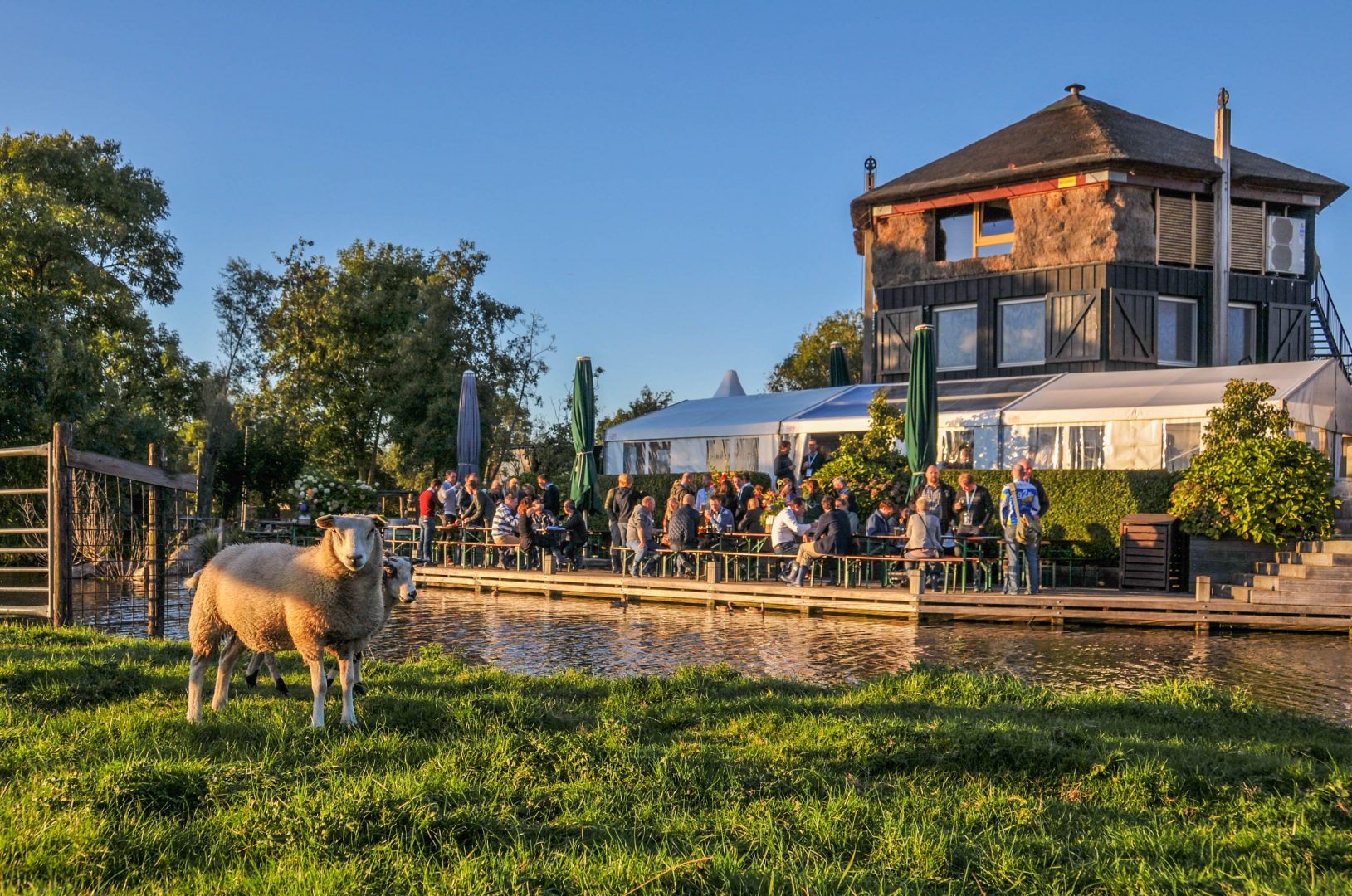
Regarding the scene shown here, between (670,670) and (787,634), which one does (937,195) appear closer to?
(787,634)

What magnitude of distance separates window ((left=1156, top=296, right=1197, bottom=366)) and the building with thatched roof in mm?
39

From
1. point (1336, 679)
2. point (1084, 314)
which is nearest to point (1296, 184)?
point (1084, 314)

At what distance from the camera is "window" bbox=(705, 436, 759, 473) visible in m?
29.8

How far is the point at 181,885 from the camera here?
4.11 m

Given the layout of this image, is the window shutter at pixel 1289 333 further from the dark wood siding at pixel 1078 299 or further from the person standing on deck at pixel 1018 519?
the person standing on deck at pixel 1018 519

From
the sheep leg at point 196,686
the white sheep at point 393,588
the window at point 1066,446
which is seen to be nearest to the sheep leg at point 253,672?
the white sheep at point 393,588

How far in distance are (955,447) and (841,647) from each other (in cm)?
1438

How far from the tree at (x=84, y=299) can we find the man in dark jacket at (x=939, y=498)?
1778 cm

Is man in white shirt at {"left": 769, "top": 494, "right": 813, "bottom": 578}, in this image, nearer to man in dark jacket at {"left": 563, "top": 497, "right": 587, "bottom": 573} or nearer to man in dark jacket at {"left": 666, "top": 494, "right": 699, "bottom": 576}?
man in dark jacket at {"left": 666, "top": 494, "right": 699, "bottom": 576}

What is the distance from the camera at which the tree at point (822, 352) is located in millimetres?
48969

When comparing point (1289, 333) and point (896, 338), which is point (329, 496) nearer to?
point (896, 338)

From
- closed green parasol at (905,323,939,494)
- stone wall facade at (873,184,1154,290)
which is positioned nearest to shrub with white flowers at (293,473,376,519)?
closed green parasol at (905,323,939,494)

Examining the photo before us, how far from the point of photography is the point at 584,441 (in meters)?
24.6

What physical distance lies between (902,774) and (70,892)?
13.2 feet
